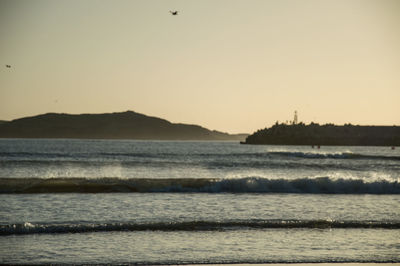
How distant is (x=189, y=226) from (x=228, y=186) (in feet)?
47.6

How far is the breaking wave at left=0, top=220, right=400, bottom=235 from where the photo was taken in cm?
1838

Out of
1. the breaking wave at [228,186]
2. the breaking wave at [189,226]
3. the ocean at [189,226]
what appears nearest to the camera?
the ocean at [189,226]

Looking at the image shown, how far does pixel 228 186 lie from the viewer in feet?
111

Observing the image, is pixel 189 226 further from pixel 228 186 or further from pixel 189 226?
pixel 228 186

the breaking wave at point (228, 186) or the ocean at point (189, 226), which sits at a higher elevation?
the breaking wave at point (228, 186)

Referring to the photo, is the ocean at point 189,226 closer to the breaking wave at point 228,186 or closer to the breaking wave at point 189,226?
the breaking wave at point 189,226

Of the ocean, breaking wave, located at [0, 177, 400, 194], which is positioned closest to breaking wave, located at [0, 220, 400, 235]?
the ocean

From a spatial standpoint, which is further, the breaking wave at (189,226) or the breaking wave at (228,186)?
the breaking wave at (228,186)

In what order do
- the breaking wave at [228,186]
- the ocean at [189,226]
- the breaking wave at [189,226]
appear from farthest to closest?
the breaking wave at [228,186]
the breaking wave at [189,226]
the ocean at [189,226]

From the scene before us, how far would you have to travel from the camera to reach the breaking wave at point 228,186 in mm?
32281

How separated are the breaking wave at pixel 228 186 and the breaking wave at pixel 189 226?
12.1 metres

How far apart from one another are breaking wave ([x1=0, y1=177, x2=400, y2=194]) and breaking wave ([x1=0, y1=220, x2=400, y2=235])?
12.1 m

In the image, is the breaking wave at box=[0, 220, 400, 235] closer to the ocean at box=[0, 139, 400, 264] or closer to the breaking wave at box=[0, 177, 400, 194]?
the ocean at box=[0, 139, 400, 264]

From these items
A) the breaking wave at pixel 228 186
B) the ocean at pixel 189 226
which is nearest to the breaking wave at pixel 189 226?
the ocean at pixel 189 226
